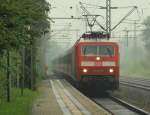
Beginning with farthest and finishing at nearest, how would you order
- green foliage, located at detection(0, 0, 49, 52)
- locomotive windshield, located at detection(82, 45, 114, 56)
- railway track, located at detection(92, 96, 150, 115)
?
locomotive windshield, located at detection(82, 45, 114, 56)
railway track, located at detection(92, 96, 150, 115)
green foliage, located at detection(0, 0, 49, 52)

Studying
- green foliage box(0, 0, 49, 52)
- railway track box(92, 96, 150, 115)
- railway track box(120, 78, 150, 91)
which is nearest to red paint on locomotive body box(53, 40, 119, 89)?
railway track box(92, 96, 150, 115)

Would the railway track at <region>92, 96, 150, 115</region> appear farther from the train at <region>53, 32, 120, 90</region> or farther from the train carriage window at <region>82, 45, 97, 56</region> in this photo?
the train carriage window at <region>82, 45, 97, 56</region>

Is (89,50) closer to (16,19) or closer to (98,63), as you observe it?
(98,63)

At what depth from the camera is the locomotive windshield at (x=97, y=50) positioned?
31.1 metres

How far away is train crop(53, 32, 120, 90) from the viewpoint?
99.9 ft

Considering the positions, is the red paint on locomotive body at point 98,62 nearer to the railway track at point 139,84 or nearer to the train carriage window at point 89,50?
the train carriage window at point 89,50

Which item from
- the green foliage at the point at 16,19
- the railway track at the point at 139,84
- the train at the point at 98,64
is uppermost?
the green foliage at the point at 16,19

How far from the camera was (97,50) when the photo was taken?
103 feet

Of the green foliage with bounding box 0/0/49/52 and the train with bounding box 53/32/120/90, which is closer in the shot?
the green foliage with bounding box 0/0/49/52

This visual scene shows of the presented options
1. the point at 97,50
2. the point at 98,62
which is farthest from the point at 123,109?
the point at 97,50

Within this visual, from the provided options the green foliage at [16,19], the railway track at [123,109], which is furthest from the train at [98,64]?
the green foliage at [16,19]

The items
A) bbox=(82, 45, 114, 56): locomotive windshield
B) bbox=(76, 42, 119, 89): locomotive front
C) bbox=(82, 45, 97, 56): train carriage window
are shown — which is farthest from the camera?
bbox=(82, 45, 97, 56): train carriage window

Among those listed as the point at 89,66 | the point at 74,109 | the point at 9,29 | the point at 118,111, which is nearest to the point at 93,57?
the point at 89,66

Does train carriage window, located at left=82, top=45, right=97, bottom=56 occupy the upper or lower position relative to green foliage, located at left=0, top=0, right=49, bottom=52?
lower
